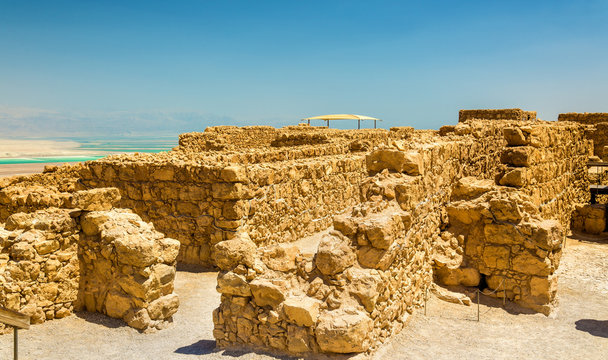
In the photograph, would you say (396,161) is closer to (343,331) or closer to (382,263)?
(382,263)

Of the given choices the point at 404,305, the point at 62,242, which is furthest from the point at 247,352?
the point at 62,242

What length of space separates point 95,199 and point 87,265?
38.9 inches

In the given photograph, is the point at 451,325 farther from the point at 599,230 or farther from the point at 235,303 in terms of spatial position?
the point at 599,230

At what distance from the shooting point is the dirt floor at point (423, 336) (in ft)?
19.2

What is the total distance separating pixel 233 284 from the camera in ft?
17.9

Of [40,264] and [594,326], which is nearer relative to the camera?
[40,264]

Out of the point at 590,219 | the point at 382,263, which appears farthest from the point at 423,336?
the point at 590,219

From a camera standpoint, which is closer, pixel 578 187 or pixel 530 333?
pixel 530 333

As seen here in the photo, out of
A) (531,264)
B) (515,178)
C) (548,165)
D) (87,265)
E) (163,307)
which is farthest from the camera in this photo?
(548,165)

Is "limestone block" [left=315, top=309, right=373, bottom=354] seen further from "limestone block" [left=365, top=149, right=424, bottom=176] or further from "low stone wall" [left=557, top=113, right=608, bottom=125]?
"low stone wall" [left=557, top=113, right=608, bottom=125]

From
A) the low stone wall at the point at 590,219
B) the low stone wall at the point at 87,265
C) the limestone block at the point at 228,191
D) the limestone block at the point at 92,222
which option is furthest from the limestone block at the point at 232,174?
the low stone wall at the point at 590,219

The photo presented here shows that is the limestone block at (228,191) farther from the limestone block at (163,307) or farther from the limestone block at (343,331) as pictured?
the limestone block at (343,331)

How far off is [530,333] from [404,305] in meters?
1.93

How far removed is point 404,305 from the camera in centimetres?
638
